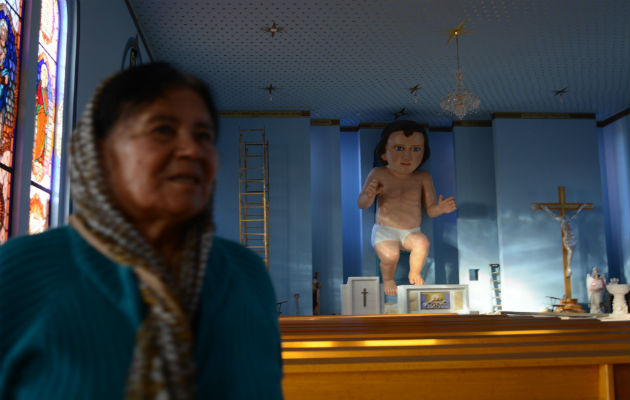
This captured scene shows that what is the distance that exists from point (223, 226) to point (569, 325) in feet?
21.1

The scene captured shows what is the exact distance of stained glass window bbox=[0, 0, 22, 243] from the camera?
314cm

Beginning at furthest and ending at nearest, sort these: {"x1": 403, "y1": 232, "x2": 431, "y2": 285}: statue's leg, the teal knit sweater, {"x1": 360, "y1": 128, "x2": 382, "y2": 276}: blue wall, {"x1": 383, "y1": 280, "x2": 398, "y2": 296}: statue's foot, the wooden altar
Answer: {"x1": 360, "y1": 128, "x2": 382, "y2": 276}: blue wall → {"x1": 403, "y1": 232, "x2": 431, "y2": 285}: statue's leg → {"x1": 383, "y1": 280, "x2": 398, "y2": 296}: statue's foot → the wooden altar → the teal knit sweater

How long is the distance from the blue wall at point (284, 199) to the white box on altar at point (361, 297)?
806mm

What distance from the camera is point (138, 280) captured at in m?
0.84

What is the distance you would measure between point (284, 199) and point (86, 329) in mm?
8679

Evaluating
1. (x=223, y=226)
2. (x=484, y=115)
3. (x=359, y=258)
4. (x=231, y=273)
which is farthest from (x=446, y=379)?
(x=484, y=115)

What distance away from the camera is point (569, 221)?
956cm

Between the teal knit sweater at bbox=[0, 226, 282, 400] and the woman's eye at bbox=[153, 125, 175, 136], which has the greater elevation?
the woman's eye at bbox=[153, 125, 175, 136]

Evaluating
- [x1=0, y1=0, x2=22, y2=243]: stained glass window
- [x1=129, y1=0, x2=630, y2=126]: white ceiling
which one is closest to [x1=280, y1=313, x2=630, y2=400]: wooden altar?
[x1=0, y1=0, x2=22, y2=243]: stained glass window

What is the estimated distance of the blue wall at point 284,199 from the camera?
30.5 ft

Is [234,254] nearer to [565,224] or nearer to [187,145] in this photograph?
[187,145]

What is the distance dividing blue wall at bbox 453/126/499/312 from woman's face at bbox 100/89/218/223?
946 cm

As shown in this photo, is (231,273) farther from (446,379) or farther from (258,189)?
(258,189)

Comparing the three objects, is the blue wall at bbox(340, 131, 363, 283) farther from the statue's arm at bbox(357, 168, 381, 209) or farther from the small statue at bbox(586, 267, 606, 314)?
the small statue at bbox(586, 267, 606, 314)
